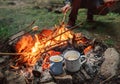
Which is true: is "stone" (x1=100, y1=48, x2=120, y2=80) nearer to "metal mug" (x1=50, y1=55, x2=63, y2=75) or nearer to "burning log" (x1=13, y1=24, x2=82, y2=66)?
"metal mug" (x1=50, y1=55, x2=63, y2=75)

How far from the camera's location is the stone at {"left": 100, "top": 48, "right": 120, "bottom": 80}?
18.1 feet

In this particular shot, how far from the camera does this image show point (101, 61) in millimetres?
5863

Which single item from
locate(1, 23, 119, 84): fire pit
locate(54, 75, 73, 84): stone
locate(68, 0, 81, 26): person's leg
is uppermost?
locate(68, 0, 81, 26): person's leg

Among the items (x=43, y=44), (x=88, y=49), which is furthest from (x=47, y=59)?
(x=88, y=49)

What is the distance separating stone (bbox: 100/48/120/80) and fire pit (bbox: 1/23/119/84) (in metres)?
0.08

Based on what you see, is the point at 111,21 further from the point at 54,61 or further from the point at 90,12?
the point at 54,61

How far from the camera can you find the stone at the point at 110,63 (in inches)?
217

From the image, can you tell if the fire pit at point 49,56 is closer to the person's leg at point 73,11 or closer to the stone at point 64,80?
the stone at point 64,80

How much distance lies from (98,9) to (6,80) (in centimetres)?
425

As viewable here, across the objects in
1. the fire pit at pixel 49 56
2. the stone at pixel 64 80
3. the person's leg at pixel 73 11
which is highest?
the person's leg at pixel 73 11

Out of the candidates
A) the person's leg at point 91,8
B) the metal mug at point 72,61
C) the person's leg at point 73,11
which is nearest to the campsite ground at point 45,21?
the person's leg at point 91,8

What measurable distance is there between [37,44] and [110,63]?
6.00ft

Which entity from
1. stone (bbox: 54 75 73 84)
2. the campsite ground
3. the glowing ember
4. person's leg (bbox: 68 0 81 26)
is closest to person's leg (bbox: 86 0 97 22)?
the campsite ground

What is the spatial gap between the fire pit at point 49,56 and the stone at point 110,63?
0.08 meters
